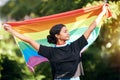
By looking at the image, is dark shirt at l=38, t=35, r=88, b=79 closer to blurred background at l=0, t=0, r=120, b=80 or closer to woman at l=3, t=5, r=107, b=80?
woman at l=3, t=5, r=107, b=80

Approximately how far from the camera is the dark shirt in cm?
841

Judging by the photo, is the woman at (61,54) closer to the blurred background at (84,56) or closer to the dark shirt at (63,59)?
the dark shirt at (63,59)

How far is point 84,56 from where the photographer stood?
18.8 metres

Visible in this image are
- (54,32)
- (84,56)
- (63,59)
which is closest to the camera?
(63,59)

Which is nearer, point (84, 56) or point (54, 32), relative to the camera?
point (54, 32)

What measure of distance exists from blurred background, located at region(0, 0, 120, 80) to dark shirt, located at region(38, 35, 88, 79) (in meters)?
2.84

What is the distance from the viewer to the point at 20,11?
824 inches

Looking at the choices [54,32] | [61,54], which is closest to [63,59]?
[61,54]

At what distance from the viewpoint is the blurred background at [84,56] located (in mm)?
12359

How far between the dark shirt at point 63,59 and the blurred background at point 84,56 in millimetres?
2842

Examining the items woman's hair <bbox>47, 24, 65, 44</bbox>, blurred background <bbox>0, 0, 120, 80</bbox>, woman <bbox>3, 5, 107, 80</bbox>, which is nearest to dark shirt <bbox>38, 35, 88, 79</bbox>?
woman <bbox>3, 5, 107, 80</bbox>

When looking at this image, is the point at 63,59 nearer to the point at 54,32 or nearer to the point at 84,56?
the point at 54,32

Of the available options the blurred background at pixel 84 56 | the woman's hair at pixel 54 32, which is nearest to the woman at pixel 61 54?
the woman's hair at pixel 54 32

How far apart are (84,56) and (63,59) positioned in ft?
34.1
